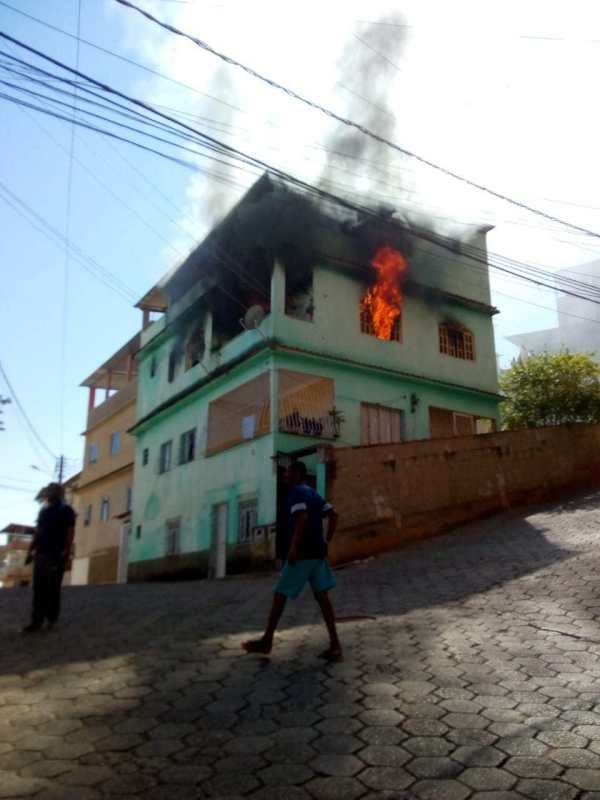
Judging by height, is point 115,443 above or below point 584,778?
above

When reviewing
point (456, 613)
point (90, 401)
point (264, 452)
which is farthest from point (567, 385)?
point (90, 401)

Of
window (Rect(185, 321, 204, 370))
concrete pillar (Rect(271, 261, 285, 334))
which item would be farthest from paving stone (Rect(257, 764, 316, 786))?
window (Rect(185, 321, 204, 370))

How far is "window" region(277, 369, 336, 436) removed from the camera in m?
17.0

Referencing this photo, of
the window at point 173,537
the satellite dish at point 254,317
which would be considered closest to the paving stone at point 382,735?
the satellite dish at point 254,317

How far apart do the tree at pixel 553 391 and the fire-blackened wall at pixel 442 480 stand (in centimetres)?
193

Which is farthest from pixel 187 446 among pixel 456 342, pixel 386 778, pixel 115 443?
pixel 386 778

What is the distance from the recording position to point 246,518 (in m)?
17.3

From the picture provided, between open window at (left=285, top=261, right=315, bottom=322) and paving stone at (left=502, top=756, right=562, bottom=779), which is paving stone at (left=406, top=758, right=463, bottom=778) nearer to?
paving stone at (left=502, top=756, right=562, bottom=779)

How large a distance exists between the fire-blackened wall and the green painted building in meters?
1.72

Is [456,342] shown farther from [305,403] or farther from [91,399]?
[91,399]

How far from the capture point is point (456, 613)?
22.2 feet

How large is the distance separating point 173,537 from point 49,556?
13736 millimetres

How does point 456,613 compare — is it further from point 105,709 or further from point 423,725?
point 105,709

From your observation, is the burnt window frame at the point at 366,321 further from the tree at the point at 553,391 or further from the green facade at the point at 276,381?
the tree at the point at 553,391
